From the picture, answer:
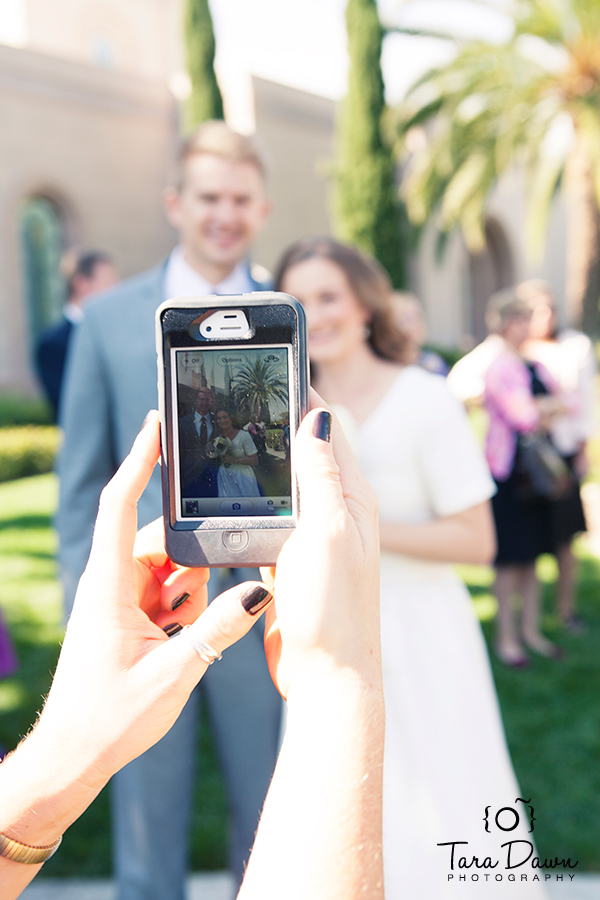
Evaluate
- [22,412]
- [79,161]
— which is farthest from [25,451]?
[79,161]

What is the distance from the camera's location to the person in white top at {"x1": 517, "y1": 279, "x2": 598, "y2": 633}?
473 cm

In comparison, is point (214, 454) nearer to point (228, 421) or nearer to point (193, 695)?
point (228, 421)

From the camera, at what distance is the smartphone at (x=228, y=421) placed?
46.1 inches

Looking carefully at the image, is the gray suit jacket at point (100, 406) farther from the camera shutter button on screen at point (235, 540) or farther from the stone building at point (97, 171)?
the stone building at point (97, 171)

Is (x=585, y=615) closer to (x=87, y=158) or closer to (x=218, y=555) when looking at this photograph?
(x=218, y=555)

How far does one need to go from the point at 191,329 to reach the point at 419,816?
4.38 feet

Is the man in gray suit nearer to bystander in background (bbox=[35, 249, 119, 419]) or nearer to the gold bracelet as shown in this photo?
the gold bracelet

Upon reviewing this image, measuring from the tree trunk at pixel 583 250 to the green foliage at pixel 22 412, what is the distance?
8435 millimetres

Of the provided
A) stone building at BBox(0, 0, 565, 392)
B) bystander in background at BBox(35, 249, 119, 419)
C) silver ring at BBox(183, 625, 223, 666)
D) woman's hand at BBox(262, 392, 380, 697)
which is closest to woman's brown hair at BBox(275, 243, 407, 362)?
woman's hand at BBox(262, 392, 380, 697)

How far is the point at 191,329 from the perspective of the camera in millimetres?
1194

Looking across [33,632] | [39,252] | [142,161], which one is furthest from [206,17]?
[33,632]

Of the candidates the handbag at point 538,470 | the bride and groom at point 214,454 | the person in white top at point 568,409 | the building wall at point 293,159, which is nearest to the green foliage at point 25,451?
the building wall at point 293,159

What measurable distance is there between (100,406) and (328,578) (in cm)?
145

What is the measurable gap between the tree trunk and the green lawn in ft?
20.1
